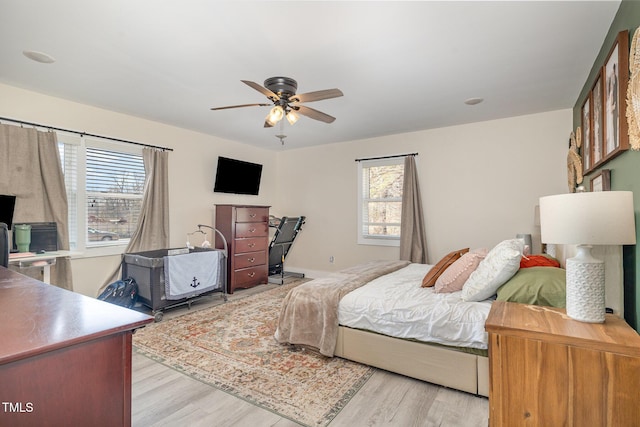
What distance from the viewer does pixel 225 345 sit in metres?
2.95

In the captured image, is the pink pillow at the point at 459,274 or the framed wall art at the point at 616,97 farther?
the pink pillow at the point at 459,274

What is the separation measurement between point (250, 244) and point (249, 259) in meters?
0.25

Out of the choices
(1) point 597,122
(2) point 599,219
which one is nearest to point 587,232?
(2) point 599,219

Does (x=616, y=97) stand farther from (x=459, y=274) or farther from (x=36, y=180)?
(x=36, y=180)

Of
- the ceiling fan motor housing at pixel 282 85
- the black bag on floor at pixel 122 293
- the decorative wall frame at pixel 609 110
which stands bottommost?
the black bag on floor at pixel 122 293

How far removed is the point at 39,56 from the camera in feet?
8.55

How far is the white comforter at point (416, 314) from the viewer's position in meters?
2.15

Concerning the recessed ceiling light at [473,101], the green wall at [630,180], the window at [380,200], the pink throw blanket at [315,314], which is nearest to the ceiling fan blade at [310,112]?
the pink throw blanket at [315,314]

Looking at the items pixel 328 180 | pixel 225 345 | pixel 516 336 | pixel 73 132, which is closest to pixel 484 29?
pixel 516 336

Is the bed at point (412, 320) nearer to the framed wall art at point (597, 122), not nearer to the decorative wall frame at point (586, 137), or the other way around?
the framed wall art at point (597, 122)

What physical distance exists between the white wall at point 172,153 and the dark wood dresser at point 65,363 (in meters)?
3.24

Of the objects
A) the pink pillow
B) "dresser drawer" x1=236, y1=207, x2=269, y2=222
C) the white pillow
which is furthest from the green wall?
"dresser drawer" x1=236, y1=207, x2=269, y2=222

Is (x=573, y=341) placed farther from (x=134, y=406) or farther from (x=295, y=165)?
(x=295, y=165)

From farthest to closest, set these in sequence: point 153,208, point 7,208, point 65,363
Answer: point 153,208, point 7,208, point 65,363
